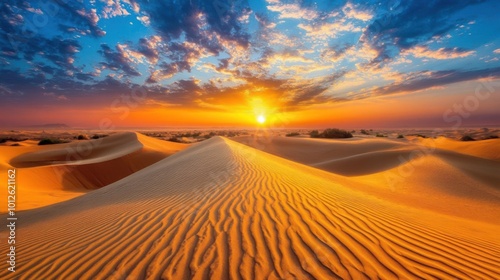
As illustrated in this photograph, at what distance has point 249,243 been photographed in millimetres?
3143

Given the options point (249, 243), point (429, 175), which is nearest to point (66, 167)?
point (249, 243)

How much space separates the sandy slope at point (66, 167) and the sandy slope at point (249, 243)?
643 centimetres

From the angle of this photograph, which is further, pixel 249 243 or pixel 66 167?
pixel 66 167

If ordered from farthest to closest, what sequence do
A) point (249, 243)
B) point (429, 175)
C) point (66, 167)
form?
point (66, 167), point (429, 175), point (249, 243)

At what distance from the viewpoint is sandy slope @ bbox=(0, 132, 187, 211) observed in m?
10.9

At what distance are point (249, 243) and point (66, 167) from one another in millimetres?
16040

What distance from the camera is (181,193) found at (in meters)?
5.98

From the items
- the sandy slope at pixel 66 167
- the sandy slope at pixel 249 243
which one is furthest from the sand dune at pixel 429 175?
the sandy slope at pixel 66 167

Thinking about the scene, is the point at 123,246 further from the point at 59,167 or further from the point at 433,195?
the point at 59,167

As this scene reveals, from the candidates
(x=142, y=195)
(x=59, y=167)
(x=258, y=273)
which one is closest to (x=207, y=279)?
(x=258, y=273)

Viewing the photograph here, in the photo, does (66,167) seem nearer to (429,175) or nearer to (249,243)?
(249,243)

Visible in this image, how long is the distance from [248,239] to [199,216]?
1209 mm

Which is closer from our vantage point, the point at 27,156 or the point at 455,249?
the point at 455,249

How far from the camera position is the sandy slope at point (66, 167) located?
35.7ft
